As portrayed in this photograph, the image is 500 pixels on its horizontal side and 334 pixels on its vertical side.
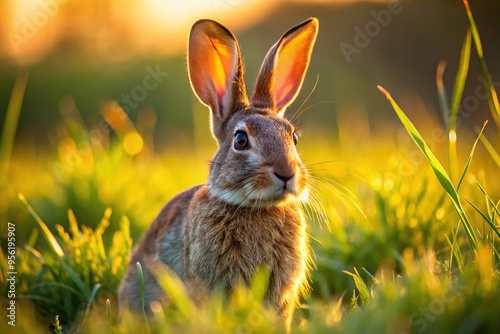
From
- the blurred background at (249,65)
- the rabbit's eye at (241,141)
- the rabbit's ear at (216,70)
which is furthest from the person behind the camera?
the blurred background at (249,65)

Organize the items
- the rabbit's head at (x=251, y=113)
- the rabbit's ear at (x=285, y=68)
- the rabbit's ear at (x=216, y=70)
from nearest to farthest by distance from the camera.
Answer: the rabbit's head at (x=251, y=113), the rabbit's ear at (x=216, y=70), the rabbit's ear at (x=285, y=68)

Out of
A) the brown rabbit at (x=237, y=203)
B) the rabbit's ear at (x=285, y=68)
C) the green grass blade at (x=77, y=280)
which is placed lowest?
the green grass blade at (x=77, y=280)

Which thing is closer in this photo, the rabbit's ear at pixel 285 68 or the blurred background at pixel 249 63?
the rabbit's ear at pixel 285 68

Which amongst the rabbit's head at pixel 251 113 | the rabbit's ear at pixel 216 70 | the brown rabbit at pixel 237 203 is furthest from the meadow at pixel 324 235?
the rabbit's ear at pixel 216 70

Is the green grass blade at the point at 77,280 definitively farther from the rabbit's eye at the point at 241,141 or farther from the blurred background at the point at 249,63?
the blurred background at the point at 249,63

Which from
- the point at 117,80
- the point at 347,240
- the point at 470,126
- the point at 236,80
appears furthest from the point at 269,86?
the point at 117,80

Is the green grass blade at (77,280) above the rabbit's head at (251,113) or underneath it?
underneath
